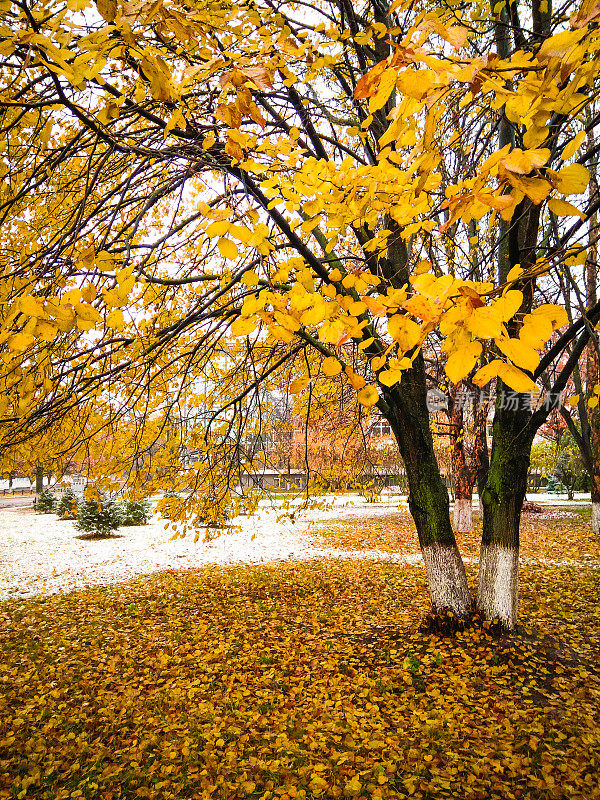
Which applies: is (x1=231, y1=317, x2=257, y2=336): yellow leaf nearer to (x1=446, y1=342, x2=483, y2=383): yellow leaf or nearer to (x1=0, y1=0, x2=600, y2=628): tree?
(x1=0, y1=0, x2=600, y2=628): tree

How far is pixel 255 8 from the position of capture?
11.2 ft

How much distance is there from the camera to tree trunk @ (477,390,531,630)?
4.55 metres

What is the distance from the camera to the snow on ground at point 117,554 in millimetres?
9367

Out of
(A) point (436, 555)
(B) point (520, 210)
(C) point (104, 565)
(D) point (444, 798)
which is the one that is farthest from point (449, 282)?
(C) point (104, 565)

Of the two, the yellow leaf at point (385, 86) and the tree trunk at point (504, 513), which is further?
the tree trunk at point (504, 513)

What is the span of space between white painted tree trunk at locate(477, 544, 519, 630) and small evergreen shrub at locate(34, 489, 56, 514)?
23.1 metres

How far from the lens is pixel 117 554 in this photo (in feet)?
39.8

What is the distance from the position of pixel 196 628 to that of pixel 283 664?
67.9 inches

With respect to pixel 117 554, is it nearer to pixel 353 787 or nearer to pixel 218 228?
pixel 353 787

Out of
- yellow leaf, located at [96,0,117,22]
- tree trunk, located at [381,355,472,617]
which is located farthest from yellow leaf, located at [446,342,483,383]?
tree trunk, located at [381,355,472,617]

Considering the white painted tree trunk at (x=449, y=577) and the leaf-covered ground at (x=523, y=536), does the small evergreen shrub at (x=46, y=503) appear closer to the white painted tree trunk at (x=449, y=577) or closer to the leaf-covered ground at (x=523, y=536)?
the leaf-covered ground at (x=523, y=536)

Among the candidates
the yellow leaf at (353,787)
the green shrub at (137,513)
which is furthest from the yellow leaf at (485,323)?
the green shrub at (137,513)

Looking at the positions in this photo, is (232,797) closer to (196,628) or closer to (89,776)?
(89,776)

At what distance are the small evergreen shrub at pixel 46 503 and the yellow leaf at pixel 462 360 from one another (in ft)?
83.3
